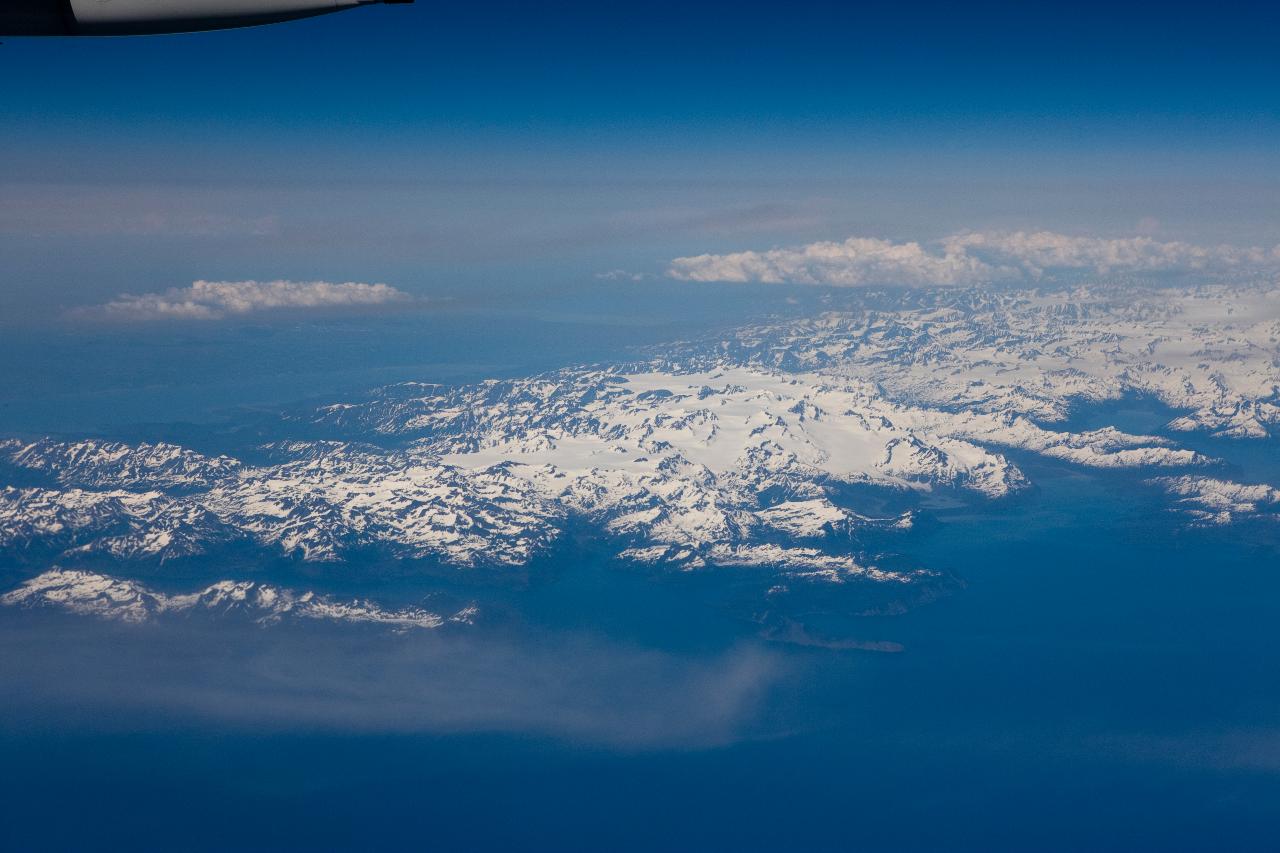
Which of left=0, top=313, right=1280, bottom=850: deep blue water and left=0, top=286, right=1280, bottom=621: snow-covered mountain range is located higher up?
left=0, top=286, right=1280, bottom=621: snow-covered mountain range

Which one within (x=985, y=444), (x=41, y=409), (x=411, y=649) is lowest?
(x=411, y=649)

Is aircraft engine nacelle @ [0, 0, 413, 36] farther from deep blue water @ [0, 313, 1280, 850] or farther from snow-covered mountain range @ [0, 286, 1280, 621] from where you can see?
snow-covered mountain range @ [0, 286, 1280, 621]

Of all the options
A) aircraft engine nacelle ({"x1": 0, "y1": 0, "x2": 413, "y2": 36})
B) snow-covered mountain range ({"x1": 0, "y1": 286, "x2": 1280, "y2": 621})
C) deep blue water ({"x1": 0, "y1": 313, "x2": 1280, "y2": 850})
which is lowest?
deep blue water ({"x1": 0, "y1": 313, "x2": 1280, "y2": 850})

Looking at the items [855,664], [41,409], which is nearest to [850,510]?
[855,664]

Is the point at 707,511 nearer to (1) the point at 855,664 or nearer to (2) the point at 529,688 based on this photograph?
(1) the point at 855,664

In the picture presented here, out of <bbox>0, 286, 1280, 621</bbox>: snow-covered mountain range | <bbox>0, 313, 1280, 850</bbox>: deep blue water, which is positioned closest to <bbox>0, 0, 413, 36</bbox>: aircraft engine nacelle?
<bbox>0, 313, 1280, 850</bbox>: deep blue water

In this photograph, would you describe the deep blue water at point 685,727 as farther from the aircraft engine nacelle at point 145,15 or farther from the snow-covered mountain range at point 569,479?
the aircraft engine nacelle at point 145,15

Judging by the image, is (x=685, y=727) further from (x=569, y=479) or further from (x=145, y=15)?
(x=145, y=15)
